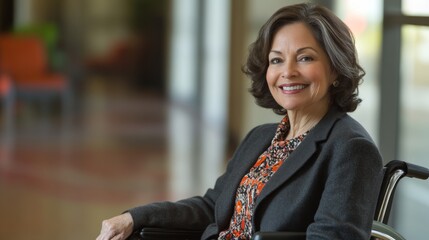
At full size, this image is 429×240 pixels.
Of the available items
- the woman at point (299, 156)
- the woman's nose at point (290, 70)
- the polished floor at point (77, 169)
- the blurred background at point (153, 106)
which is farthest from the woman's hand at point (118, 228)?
the polished floor at point (77, 169)

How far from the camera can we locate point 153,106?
14.8 m

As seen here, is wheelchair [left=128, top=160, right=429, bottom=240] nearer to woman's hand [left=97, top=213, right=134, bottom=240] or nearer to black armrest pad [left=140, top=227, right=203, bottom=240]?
black armrest pad [left=140, top=227, right=203, bottom=240]

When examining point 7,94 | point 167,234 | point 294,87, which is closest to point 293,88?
point 294,87

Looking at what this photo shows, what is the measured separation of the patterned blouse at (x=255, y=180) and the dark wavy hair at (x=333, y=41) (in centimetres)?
17

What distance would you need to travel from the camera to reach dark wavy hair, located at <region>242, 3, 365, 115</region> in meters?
2.58

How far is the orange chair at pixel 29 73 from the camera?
12516 millimetres

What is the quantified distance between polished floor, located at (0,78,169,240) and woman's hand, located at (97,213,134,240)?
9.66ft

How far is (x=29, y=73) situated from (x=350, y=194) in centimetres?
1134

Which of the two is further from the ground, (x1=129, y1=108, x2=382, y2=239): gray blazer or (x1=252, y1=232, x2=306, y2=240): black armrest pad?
(x1=129, y1=108, x2=382, y2=239): gray blazer

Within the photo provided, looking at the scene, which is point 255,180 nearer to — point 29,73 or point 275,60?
point 275,60

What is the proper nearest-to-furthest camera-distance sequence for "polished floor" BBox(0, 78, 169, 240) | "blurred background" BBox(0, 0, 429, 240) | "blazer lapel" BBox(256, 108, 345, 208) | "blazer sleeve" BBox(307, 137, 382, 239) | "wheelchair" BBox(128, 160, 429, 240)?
"blazer sleeve" BBox(307, 137, 382, 239) → "blazer lapel" BBox(256, 108, 345, 208) → "wheelchair" BBox(128, 160, 429, 240) → "blurred background" BBox(0, 0, 429, 240) → "polished floor" BBox(0, 78, 169, 240)

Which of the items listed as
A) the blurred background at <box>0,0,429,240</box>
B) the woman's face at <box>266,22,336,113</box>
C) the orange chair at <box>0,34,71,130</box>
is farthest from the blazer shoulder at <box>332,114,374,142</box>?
the orange chair at <box>0,34,71,130</box>

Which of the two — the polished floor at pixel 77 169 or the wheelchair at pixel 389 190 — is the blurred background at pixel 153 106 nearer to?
the polished floor at pixel 77 169

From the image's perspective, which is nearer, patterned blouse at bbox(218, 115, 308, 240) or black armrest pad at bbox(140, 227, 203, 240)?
patterned blouse at bbox(218, 115, 308, 240)
